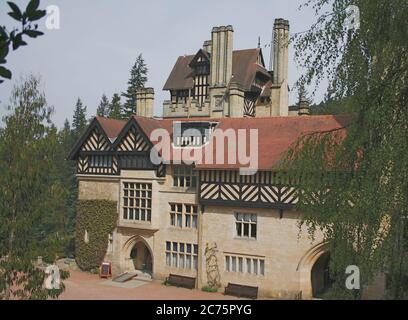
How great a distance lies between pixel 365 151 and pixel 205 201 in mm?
13032

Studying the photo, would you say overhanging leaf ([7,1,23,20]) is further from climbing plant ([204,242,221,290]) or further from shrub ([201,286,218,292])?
shrub ([201,286,218,292])

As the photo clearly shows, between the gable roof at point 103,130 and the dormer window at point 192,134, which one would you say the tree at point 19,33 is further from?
the gable roof at point 103,130

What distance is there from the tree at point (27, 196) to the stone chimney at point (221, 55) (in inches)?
890

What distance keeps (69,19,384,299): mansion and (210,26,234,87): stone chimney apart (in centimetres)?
1054

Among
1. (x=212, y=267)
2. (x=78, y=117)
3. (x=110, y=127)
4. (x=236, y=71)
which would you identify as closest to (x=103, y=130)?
(x=110, y=127)

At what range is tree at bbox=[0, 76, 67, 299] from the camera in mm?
10609

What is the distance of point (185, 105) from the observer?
3397 cm

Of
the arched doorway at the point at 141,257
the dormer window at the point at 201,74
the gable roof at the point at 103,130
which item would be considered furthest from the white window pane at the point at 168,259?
the dormer window at the point at 201,74

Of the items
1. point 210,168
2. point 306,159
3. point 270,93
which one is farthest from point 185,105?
point 306,159

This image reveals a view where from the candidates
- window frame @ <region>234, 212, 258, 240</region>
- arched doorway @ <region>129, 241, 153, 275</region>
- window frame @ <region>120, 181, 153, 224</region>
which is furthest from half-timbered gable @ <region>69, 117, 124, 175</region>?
window frame @ <region>234, 212, 258, 240</region>

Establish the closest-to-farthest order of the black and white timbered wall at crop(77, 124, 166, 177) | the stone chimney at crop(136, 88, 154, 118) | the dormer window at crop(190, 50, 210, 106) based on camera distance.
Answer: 1. the black and white timbered wall at crop(77, 124, 166, 177)
2. the stone chimney at crop(136, 88, 154, 118)
3. the dormer window at crop(190, 50, 210, 106)

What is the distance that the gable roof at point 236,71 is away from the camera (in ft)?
111

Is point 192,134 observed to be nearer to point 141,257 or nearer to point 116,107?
point 141,257

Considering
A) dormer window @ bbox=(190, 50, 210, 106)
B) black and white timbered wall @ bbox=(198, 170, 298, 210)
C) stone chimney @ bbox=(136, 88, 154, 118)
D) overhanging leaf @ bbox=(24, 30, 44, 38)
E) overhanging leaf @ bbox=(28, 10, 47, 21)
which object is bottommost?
black and white timbered wall @ bbox=(198, 170, 298, 210)
